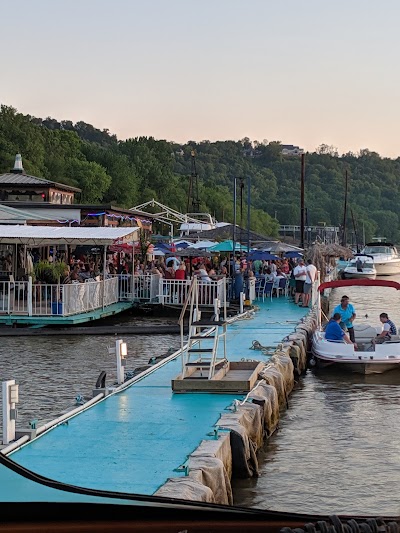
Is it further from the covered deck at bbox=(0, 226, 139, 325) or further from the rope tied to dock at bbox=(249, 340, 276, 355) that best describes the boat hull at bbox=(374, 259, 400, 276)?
the rope tied to dock at bbox=(249, 340, 276, 355)

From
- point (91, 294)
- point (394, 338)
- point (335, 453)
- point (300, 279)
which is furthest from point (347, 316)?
point (300, 279)

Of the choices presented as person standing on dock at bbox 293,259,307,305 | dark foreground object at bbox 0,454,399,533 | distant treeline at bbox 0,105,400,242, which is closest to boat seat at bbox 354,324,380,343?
person standing on dock at bbox 293,259,307,305

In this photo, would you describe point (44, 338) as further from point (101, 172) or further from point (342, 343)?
point (101, 172)

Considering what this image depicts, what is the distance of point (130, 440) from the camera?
1177 centimetres

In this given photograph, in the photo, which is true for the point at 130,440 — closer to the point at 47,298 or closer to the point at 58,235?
the point at 47,298

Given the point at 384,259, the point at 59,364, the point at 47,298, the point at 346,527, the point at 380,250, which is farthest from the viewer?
the point at 380,250

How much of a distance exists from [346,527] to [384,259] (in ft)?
285

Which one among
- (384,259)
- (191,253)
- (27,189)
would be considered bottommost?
(384,259)

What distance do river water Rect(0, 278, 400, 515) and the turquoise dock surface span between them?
1016 mm

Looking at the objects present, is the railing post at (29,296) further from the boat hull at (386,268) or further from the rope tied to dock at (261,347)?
the boat hull at (386,268)

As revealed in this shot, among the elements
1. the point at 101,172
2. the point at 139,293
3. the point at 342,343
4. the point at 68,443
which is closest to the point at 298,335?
the point at 342,343

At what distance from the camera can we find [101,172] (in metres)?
80.9

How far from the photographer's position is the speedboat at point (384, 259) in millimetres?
88119

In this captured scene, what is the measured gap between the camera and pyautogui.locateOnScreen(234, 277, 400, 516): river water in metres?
11.8
